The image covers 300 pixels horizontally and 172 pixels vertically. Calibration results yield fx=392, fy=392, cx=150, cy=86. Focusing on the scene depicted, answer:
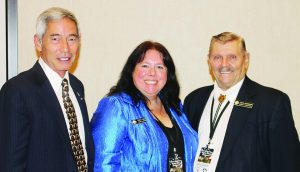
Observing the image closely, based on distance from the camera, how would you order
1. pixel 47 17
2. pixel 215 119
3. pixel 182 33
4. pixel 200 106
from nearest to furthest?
pixel 47 17 → pixel 215 119 → pixel 200 106 → pixel 182 33

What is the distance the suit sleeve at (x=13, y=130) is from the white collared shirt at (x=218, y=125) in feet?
4.29

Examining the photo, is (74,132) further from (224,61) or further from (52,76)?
(224,61)

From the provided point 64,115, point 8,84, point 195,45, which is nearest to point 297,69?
point 195,45

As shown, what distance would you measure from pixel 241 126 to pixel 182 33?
1.24 m

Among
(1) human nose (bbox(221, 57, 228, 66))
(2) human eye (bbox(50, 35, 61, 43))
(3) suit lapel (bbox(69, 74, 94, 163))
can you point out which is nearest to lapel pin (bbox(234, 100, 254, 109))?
(1) human nose (bbox(221, 57, 228, 66))

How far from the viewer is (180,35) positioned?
12.0 feet

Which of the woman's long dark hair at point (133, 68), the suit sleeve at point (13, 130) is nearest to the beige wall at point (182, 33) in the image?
the woman's long dark hair at point (133, 68)

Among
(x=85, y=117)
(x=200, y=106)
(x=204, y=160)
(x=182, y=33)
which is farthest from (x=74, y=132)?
(x=182, y=33)

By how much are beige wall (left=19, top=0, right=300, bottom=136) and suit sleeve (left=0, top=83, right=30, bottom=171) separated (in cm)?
148

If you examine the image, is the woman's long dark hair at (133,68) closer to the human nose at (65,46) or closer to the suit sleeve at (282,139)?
the human nose at (65,46)

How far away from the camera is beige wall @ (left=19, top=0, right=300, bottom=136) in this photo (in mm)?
3512

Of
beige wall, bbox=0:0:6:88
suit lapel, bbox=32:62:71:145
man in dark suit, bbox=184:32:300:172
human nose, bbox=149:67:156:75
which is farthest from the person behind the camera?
beige wall, bbox=0:0:6:88

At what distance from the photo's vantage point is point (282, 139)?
2.71m

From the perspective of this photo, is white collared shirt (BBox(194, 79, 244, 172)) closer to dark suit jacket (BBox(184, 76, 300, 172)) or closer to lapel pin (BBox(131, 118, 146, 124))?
dark suit jacket (BBox(184, 76, 300, 172))
